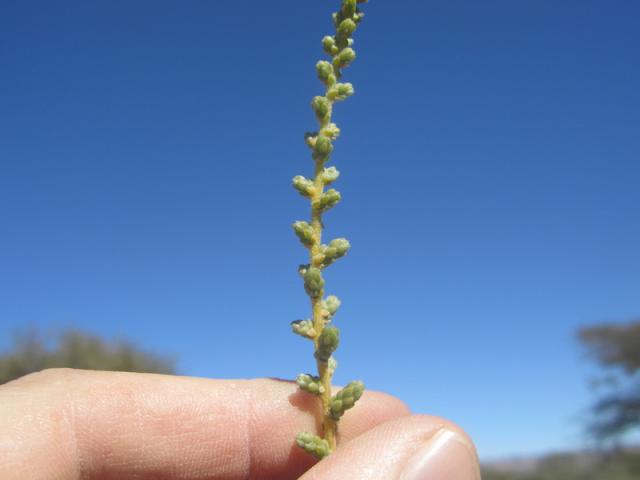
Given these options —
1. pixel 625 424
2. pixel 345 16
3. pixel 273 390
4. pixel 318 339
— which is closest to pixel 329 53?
pixel 345 16

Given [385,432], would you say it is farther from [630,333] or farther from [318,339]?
[630,333]

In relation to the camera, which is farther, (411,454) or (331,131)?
(411,454)

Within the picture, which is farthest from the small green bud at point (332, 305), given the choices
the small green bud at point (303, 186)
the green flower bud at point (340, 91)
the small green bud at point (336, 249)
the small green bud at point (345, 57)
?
the small green bud at point (345, 57)

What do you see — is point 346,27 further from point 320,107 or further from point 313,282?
point 313,282

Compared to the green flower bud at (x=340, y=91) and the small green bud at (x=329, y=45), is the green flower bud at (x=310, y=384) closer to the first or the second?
the green flower bud at (x=340, y=91)

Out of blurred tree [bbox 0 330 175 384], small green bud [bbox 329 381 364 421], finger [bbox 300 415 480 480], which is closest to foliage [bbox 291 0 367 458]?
small green bud [bbox 329 381 364 421]

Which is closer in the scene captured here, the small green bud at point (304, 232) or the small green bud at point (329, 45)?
the small green bud at point (304, 232)

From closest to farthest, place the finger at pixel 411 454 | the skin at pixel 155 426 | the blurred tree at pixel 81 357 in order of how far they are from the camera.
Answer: the finger at pixel 411 454 < the skin at pixel 155 426 < the blurred tree at pixel 81 357

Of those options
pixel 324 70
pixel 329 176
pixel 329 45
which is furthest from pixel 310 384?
pixel 329 45
